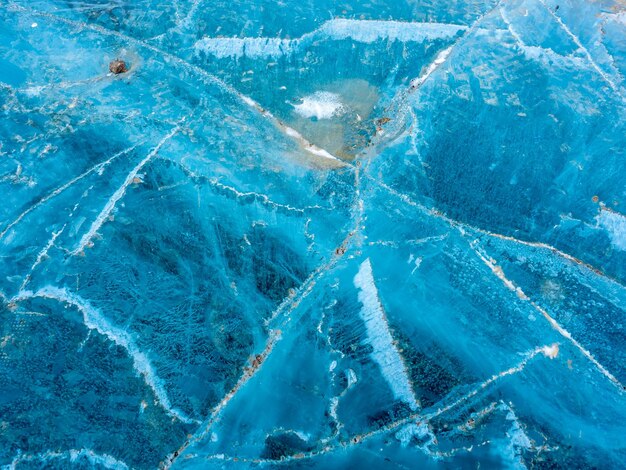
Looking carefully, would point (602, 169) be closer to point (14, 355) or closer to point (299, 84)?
point (299, 84)

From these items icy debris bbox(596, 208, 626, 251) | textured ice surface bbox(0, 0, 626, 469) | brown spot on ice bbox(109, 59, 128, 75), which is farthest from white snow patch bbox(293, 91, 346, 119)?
icy debris bbox(596, 208, 626, 251)

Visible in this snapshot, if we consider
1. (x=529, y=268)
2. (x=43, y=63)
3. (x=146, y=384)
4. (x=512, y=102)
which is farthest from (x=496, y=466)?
(x=43, y=63)

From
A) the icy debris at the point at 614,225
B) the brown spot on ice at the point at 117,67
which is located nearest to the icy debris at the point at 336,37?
the brown spot on ice at the point at 117,67

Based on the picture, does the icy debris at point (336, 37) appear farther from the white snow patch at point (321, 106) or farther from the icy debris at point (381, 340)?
the icy debris at point (381, 340)

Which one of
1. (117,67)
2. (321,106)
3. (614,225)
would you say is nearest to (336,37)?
(321,106)

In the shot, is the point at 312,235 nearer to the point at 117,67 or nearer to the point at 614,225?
the point at 614,225

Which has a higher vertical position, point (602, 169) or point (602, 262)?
point (602, 169)

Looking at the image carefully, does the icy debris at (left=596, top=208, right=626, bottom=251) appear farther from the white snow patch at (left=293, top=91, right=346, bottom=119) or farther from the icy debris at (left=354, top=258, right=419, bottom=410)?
the white snow patch at (left=293, top=91, right=346, bottom=119)

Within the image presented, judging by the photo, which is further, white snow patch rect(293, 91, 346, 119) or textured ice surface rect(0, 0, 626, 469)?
white snow patch rect(293, 91, 346, 119)

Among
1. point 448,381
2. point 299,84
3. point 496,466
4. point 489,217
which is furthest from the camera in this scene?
point 299,84
